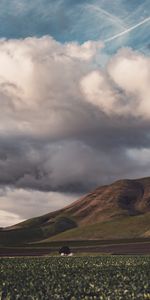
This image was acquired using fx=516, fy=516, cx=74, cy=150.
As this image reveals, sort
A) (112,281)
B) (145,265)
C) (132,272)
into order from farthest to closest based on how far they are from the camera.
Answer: (145,265) < (132,272) < (112,281)

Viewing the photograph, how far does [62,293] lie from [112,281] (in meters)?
7.58

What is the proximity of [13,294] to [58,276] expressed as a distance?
13137mm

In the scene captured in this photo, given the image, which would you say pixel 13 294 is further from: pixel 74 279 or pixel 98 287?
pixel 74 279

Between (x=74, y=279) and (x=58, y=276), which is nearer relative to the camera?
(x=74, y=279)

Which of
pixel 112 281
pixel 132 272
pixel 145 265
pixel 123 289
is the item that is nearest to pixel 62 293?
pixel 123 289

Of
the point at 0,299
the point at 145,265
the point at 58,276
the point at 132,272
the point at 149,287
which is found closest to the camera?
the point at 0,299

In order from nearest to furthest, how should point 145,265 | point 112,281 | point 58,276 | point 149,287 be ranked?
point 149,287, point 112,281, point 58,276, point 145,265

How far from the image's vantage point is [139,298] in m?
34.0

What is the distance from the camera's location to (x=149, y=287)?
127ft

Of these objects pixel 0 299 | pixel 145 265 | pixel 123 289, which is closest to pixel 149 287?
pixel 123 289

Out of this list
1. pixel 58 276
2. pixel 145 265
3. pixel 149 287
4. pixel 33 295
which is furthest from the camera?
pixel 145 265

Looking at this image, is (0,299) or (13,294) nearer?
(0,299)

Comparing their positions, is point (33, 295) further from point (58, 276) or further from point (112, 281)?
point (58, 276)

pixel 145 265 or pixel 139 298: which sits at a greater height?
pixel 145 265
